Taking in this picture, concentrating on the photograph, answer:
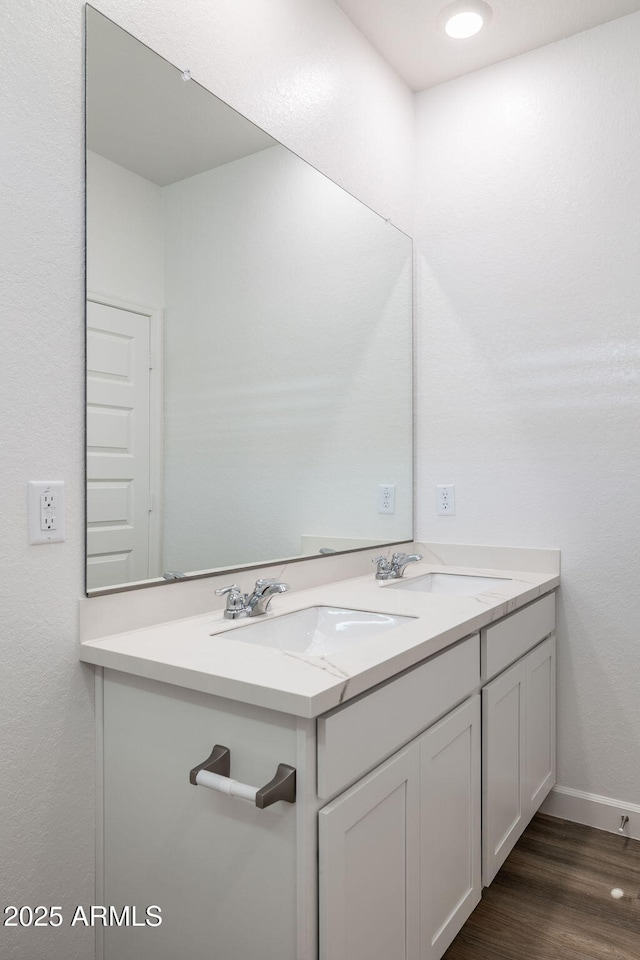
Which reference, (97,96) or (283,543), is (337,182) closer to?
(97,96)

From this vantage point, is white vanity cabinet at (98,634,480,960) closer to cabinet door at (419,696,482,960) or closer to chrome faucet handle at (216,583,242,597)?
cabinet door at (419,696,482,960)

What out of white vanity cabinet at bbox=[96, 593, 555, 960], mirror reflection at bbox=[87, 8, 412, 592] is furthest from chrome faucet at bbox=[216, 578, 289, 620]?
white vanity cabinet at bbox=[96, 593, 555, 960]

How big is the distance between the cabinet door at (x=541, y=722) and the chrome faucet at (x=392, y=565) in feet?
1.56

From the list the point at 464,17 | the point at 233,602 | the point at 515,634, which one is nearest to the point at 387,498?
the point at 515,634

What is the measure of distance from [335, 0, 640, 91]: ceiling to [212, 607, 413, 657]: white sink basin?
192 cm

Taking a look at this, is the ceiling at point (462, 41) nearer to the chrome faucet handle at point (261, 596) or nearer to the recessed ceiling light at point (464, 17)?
the recessed ceiling light at point (464, 17)

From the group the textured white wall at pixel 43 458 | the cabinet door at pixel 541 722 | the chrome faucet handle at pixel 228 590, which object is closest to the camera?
the textured white wall at pixel 43 458

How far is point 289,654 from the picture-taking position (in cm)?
124

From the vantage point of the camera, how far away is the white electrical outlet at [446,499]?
8.13 ft

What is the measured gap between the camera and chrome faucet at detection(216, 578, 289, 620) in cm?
153

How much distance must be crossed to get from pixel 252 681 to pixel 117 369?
Answer: 73cm

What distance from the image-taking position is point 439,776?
4.70 ft

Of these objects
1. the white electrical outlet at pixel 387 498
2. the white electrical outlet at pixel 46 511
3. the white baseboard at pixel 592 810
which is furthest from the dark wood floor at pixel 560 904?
the white electrical outlet at pixel 46 511

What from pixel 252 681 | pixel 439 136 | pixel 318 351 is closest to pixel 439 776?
pixel 252 681
